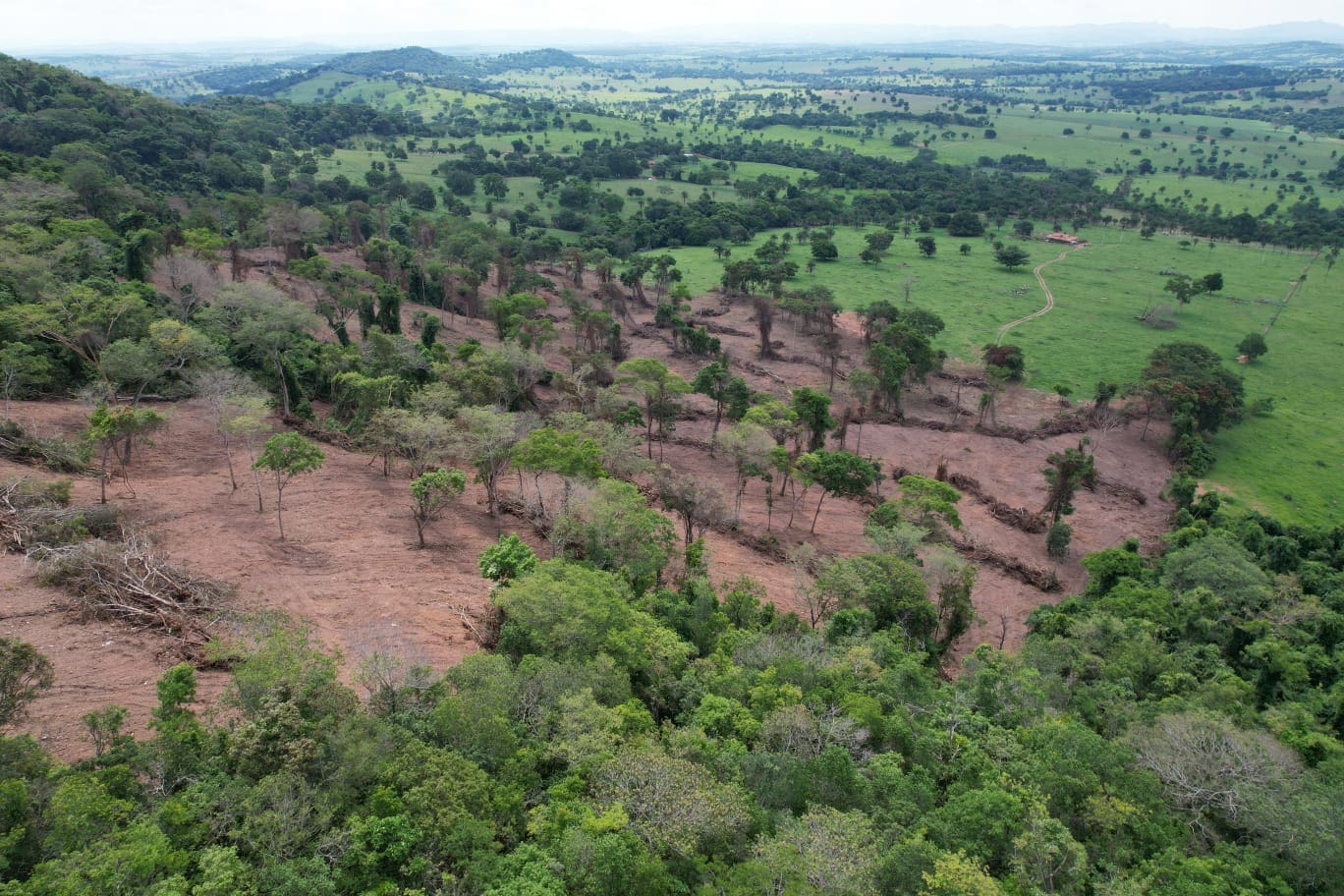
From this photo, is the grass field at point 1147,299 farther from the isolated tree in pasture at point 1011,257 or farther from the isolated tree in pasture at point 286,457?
the isolated tree in pasture at point 286,457

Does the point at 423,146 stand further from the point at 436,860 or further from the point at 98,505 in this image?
the point at 436,860

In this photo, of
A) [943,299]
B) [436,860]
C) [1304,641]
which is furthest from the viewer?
[943,299]

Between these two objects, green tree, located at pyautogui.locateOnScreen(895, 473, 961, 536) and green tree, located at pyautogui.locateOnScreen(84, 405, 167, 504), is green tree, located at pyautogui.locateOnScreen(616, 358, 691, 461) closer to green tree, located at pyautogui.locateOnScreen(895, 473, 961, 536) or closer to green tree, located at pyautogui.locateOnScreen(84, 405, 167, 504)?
green tree, located at pyautogui.locateOnScreen(895, 473, 961, 536)

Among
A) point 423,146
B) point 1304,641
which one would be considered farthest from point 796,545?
point 423,146

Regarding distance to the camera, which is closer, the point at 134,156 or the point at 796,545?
the point at 796,545

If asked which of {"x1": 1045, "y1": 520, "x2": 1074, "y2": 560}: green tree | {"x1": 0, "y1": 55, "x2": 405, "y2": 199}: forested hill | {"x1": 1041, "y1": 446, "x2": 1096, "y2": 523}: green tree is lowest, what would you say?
{"x1": 1045, "y1": 520, "x2": 1074, "y2": 560}: green tree

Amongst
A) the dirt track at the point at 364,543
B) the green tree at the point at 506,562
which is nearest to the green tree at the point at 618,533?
the green tree at the point at 506,562

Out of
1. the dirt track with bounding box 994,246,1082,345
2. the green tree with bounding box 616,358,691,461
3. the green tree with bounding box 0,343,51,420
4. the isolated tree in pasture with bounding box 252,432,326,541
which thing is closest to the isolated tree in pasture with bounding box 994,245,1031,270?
the dirt track with bounding box 994,246,1082,345

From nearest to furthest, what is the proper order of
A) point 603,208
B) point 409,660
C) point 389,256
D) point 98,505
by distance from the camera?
point 409,660, point 98,505, point 389,256, point 603,208
